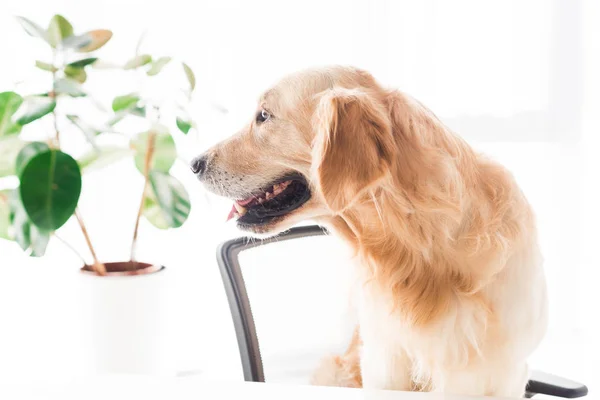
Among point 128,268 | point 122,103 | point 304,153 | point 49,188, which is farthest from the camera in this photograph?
point 128,268

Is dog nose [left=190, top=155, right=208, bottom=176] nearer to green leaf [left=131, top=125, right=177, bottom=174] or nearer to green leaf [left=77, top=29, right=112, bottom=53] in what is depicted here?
green leaf [left=131, top=125, right=177, bottom=174]

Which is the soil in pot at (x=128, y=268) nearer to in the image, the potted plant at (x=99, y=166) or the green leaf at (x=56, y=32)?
the potted plant at (x=99, y=166)

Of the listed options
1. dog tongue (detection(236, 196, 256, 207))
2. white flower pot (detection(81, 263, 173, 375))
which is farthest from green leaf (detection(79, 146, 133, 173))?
dog tongue (detection(236, 196, 256, 207))

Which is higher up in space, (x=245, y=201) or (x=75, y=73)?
(x=75, y=73)

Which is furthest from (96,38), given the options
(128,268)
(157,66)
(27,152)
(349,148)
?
(349,148)

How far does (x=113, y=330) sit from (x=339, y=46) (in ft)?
5.78

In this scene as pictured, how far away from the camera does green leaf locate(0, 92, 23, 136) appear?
1.86 m

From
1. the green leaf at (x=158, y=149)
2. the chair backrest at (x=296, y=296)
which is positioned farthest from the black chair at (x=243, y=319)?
the green leaf at (x=158, y=149)

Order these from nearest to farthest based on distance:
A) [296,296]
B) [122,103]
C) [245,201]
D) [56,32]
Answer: [245,201]
[296,296]
[56,32]
[122,103]

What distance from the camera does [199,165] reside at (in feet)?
4.82

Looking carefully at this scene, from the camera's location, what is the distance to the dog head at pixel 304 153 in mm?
1134

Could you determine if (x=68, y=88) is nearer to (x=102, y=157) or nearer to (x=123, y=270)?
(x=102, y=157)

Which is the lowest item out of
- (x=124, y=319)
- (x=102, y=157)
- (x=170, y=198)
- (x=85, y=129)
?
(x=124, y=319)

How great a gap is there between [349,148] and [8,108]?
1.20 m
